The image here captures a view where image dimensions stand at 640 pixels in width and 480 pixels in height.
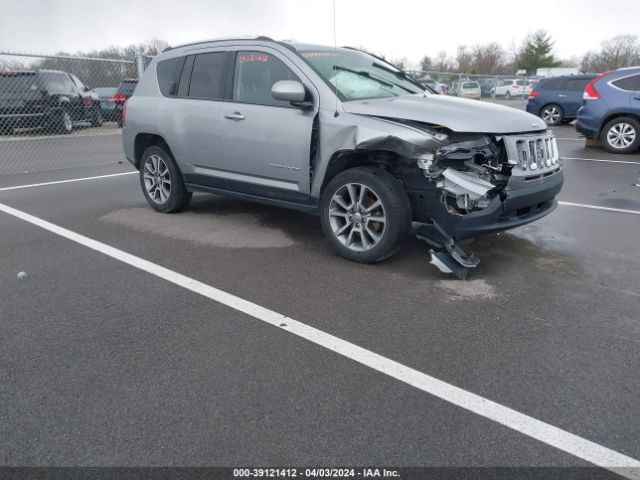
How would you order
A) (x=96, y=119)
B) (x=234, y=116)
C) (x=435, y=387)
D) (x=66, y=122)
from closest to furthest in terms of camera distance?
(x=435, y=387) → (x=234, y=116) → (x=66, y=122) → (x=96, y=119)

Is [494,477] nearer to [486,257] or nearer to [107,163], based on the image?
[486,257]

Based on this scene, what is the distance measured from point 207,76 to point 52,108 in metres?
8.07

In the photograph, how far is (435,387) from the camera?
269cm

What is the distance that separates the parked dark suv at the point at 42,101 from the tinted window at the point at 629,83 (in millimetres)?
12173

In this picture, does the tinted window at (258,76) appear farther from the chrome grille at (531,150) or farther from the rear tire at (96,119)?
the rear tire at (96,119)

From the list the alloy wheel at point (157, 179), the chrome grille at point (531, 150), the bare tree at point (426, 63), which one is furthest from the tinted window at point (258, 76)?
the bare tree at point (426, 63)

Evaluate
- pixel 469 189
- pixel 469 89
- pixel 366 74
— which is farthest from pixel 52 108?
pixel 469 89

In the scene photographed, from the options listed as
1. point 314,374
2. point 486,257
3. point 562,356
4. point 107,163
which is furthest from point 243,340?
point 107,163

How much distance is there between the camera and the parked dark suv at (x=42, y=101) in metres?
10.5

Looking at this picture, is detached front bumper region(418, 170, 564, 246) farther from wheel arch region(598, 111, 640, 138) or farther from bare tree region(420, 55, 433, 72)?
bare tree region(420, 55, 433, 72)

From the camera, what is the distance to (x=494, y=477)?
2.11m

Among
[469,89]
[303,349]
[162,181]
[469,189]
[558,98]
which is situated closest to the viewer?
[303,349]

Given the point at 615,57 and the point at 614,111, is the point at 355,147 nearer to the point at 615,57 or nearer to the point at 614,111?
the point at 614,111

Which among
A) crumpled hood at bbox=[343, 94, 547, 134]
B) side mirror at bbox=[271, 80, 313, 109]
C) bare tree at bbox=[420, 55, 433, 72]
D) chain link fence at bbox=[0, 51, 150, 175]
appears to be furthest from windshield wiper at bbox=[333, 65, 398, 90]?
bare tree at bbox=[420, 55, 433, 72]
